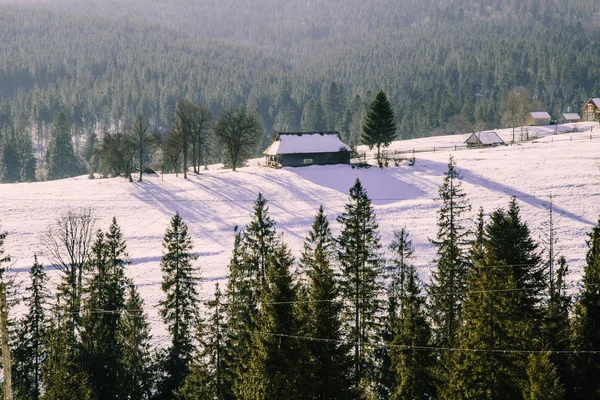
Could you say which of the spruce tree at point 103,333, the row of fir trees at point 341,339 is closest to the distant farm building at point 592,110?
the row of fir trees at point 341,339

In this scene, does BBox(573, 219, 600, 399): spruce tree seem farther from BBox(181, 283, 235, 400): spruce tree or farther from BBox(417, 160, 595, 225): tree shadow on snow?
BBox(417, 160, 595, 225): tree shadow on snow

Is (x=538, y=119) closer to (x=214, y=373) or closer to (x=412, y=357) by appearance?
(x=412, y=357)

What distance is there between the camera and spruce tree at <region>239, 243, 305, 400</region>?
19438 millimetres

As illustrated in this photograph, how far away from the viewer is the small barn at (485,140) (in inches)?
3344

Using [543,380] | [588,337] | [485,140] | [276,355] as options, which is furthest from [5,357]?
[485,140]

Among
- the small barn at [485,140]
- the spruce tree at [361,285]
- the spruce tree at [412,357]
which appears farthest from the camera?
the small barn at [485,140]

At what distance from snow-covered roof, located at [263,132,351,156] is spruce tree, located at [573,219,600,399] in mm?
50572

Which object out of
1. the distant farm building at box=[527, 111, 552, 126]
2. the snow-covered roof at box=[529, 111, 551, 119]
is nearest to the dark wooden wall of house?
the distant farm building at box=[527, 111, 552, 126]

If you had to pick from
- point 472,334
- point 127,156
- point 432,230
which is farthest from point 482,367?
point 127,156

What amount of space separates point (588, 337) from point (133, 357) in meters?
20.6

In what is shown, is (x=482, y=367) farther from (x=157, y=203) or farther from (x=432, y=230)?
(x=157, y=203)

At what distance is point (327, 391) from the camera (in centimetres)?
2120

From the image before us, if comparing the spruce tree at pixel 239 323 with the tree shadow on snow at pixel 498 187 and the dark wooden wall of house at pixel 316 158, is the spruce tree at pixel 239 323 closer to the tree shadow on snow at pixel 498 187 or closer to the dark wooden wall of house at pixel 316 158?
the tree shadow on snow at pixel 498 187

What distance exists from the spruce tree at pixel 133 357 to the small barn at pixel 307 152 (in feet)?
149
